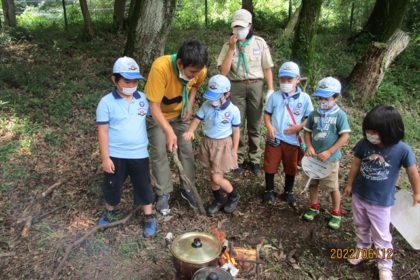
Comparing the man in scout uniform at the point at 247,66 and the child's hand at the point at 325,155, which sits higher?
the man in scout uniform at the point at 247,66

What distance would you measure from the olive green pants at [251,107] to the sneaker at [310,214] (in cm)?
123

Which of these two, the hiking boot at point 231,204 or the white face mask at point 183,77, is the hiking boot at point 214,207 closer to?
the hiking boot at point 231,204

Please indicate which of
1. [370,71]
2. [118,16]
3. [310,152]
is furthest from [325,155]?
[118,16]

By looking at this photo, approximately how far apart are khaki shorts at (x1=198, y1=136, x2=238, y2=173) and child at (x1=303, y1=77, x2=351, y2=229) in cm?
81

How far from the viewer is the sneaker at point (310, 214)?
171 inches

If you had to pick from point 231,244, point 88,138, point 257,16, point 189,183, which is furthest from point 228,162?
point 257,16

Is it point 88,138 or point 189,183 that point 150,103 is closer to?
point 189,183

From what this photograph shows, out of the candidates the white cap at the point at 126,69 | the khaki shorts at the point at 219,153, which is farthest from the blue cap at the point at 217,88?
the white cap at the point at 126,69

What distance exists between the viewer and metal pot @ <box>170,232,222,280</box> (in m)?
2.86

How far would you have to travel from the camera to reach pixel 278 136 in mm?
4367

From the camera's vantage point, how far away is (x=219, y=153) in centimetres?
406

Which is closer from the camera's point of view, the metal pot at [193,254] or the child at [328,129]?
the metal pot at [193,254]

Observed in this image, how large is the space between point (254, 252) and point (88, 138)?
3219 millimetres

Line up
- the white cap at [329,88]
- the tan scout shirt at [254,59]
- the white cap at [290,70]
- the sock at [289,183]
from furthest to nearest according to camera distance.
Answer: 1. the tan scout shirt at [254,59]
2. the sock at [289,183]
3. the white cap at [290,70]
4. the white cap at [329,88]
